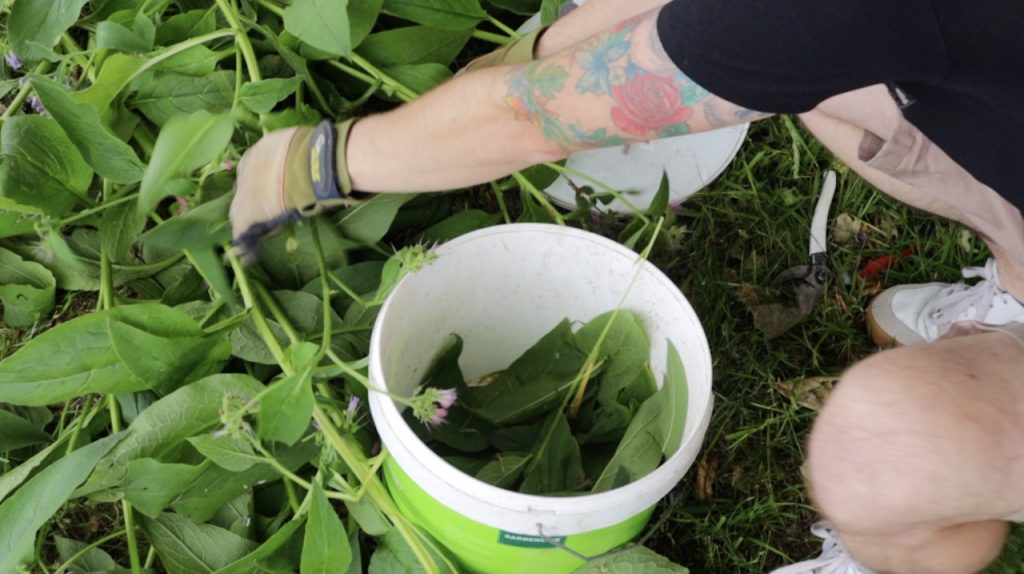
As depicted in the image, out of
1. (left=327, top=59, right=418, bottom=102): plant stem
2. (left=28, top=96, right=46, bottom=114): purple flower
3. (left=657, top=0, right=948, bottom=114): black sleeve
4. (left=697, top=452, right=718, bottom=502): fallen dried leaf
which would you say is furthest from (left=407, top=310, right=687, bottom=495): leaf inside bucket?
(left=28, top=96, right=46, bottom=114): purple flower

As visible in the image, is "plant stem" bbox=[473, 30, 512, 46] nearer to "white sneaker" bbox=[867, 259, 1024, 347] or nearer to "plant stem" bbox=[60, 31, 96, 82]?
"plant stem" bbox=[60, 31, 96, 82]

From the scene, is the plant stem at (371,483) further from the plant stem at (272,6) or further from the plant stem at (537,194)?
the plant stem at (272,6)

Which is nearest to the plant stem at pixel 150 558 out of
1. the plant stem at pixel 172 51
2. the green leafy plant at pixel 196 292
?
the green leafy plant at pixel 196 292

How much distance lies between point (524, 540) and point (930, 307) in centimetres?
59

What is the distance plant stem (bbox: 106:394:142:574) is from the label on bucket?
368 millimetres

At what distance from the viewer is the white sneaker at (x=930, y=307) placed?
1.02m

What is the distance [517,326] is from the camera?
105 cm

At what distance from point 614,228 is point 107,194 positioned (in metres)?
0.56

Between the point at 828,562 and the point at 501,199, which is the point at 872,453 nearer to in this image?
the point at 828,562

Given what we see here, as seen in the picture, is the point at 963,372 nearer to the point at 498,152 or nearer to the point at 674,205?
the point at 498,152

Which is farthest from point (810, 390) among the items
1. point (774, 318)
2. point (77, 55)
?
point (77, 55)

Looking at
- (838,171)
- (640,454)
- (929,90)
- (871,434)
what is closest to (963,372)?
(871,434)

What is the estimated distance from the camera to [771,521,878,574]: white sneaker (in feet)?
3.05

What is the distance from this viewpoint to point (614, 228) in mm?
1133
